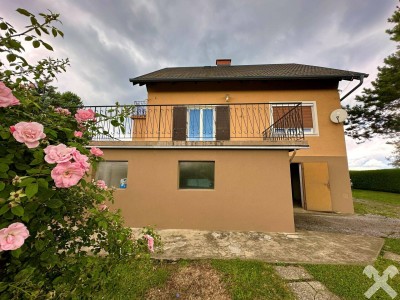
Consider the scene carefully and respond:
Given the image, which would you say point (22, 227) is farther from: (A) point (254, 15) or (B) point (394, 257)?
(A) point (254, 15)

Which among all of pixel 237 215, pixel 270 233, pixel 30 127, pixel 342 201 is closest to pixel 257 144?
pixel 237 215

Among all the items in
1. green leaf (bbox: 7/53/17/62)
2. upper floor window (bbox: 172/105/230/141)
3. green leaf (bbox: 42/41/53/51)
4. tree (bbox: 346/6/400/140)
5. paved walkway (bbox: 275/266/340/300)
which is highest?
tree (bbox: 346/6/400/140)

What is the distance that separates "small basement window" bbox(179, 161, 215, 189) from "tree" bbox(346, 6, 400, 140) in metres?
13.7

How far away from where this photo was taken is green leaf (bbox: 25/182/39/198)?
0.73 metres

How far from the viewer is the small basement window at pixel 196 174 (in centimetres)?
514

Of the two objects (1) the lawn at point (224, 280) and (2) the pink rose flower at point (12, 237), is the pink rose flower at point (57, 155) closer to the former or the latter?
(2) the pink rose flower at point (12, 237)

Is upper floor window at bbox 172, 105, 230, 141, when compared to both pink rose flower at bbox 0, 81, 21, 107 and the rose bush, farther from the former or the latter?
pink rose flower at bbox 0, 81, 21, 107

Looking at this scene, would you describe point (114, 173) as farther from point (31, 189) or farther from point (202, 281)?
point (31, 189)

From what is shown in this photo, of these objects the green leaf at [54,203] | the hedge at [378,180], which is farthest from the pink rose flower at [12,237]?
the hedge at [378,180]

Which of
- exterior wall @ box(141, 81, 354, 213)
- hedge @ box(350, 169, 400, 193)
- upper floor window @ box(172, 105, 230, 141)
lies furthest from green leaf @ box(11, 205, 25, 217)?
hedge @ box(350, 169, 400, 193)

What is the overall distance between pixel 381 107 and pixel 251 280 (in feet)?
53.3

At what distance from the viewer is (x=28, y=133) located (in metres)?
0.82

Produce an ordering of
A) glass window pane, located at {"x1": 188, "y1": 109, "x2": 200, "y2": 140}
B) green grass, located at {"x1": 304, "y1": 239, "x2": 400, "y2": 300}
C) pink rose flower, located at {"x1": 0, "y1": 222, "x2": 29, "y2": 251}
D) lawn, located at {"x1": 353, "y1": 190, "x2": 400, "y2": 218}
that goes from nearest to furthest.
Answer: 1. pink rose flower, located at {"x1": 0, "y1": 222, "x2": 29, "y2": 251}
2. green grass, located at {"x1": 304, "y1": 239, "x2": 400, "y2": 300}
3. lawn, located at {"x1": 353, "y1": 190, "x2": 400, "y2": 218}
4. glass window pane, located at {"x1": 188, "y1": 109, "x2": 200, "y2": 140}

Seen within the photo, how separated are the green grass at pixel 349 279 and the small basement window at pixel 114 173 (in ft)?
16.5
